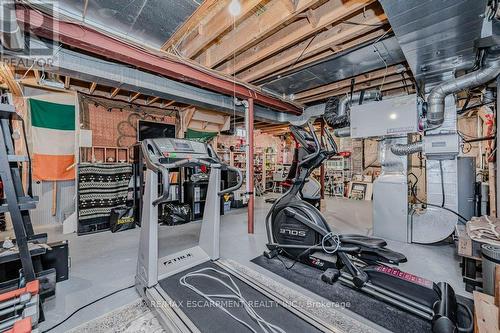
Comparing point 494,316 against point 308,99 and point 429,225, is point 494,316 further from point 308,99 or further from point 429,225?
point 308,99

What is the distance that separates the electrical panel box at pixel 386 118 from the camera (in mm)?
3496

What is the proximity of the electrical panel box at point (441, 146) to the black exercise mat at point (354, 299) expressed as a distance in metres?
2.21

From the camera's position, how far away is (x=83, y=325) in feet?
5.67

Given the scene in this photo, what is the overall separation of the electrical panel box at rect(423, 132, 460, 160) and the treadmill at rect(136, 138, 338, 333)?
3.28 m

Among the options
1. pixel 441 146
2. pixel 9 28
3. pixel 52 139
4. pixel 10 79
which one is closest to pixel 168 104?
pixel 52 139

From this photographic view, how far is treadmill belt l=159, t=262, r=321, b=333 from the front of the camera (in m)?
1.65

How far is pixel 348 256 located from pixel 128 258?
9.35 ft

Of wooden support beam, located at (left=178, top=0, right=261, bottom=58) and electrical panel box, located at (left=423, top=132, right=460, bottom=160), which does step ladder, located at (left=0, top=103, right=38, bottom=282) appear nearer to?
wooden support beam, located at (left=178, top=0, right=261, bottom=58)

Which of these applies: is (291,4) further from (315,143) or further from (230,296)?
(230,296)

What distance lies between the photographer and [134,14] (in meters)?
2.14

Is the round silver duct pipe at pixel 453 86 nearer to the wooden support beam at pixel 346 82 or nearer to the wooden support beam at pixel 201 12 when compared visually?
the wooden support beam at pixel 346 82

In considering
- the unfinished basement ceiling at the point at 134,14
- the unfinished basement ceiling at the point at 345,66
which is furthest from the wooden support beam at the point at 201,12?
the unfinished basement ceiling at the point at 345,66

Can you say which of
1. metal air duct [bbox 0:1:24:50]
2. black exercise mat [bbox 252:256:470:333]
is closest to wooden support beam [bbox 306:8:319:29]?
metal air duct [bbox 0:1:24:50]

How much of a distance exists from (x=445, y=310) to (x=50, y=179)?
6228 mm
